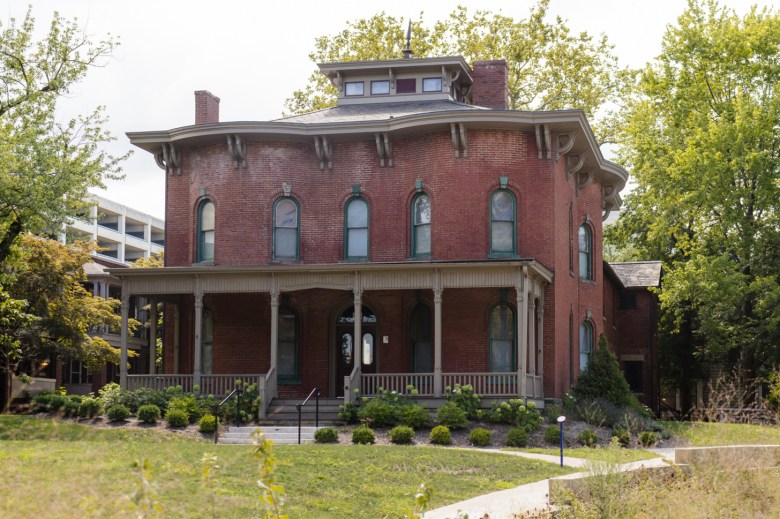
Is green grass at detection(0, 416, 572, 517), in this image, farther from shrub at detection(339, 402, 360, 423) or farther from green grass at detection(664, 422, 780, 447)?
shrub at detection(339, 402, 360, 423)

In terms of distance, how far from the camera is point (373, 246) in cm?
3111

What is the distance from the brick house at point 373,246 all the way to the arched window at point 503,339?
0.13ft

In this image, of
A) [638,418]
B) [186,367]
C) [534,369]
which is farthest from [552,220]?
[186,367]

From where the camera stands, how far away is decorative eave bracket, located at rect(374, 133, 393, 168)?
30.7 m

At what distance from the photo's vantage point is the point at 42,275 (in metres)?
38.9

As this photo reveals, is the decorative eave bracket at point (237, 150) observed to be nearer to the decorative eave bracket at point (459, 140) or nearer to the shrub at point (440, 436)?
the decorative eave bracket at point (459, 140)

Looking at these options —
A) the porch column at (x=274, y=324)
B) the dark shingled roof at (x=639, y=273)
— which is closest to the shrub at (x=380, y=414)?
the porch column at (x=274, y=324)

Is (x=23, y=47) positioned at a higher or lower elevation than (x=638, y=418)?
higher

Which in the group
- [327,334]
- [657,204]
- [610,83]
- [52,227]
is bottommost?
[327,334]

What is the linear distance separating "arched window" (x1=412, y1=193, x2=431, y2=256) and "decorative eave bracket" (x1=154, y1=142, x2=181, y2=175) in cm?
749

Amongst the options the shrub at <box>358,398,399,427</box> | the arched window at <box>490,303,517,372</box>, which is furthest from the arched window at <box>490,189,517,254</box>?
the shrub at <box>358,398,399,427</box>

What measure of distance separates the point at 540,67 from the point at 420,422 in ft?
88.3

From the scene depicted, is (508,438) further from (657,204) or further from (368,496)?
(657,204)

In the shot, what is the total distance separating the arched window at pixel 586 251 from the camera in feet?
112
